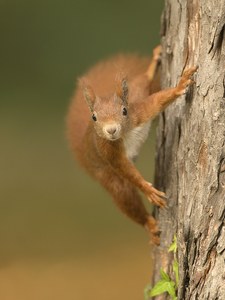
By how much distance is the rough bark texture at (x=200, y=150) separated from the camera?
5.50 feet

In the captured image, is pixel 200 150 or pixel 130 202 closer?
pixel 200 150

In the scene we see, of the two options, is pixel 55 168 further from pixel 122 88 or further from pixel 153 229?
pixel 122 88

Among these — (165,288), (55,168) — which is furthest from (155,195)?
(55,168)

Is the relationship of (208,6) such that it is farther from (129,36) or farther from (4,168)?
(4,168)

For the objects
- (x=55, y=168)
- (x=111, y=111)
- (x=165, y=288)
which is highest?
(x=55, y=168)

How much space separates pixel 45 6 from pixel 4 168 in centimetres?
81

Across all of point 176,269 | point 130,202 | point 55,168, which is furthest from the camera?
point 55,168

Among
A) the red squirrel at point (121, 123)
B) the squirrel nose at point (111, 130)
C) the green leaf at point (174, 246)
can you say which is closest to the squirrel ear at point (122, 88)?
the red squirrel at point (121, 123)

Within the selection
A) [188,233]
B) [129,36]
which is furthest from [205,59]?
[129,36]

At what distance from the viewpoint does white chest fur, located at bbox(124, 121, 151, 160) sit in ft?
6.37

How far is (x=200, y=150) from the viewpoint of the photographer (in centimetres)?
175

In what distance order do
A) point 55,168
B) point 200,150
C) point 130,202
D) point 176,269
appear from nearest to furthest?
1. point 200,150
2. point 176,269
3. point 130,202
4. point 55,168

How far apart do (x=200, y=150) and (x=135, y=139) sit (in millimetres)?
278

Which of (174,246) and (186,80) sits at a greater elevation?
(186,80)
